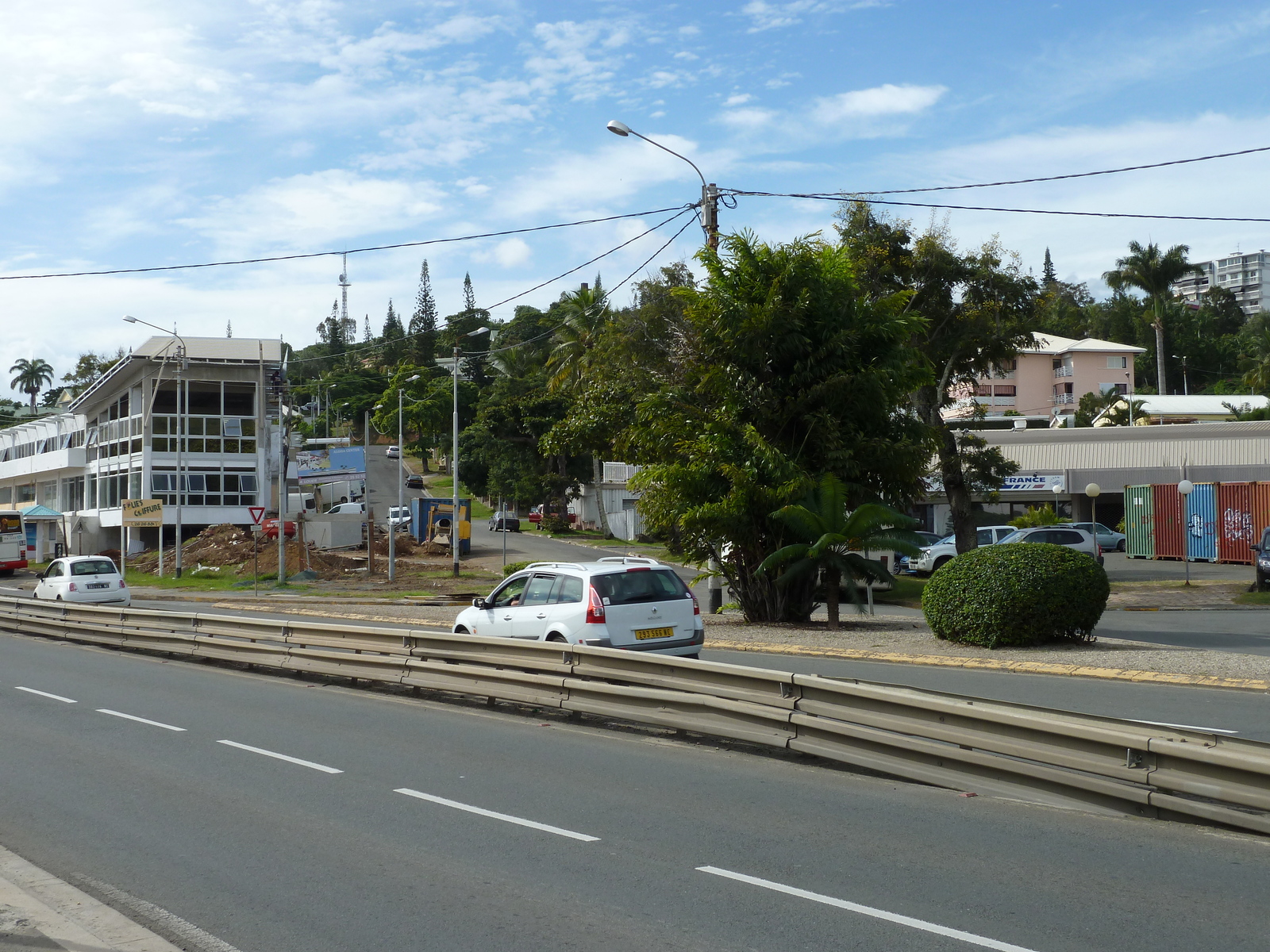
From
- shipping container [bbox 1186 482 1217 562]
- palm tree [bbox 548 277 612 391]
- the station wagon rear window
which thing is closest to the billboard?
palm tree [bbox 548 277 612 391]

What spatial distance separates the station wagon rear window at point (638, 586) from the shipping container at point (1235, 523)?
31695mm

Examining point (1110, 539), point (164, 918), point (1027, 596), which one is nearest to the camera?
point (164, 918)

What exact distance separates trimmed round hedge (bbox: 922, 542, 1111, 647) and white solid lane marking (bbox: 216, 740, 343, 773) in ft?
34.1

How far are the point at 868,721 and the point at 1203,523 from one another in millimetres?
37152

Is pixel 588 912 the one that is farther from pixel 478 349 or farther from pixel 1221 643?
pixel 478 349

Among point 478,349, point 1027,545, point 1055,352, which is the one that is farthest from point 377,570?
point 478,349

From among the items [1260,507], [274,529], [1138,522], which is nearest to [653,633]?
[1260,507]

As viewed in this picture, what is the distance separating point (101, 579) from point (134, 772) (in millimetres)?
24643

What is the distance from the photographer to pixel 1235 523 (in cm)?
3959

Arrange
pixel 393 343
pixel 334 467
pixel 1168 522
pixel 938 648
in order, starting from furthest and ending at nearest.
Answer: pixel 393 343 → pixel 334 467 → pixel 1168 522 → pixel 938 648

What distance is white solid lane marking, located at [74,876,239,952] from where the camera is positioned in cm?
559

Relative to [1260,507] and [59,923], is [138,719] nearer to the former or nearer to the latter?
[59,923]

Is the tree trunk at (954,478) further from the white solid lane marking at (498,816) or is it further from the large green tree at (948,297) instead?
the white solid lane marking at (498,816)

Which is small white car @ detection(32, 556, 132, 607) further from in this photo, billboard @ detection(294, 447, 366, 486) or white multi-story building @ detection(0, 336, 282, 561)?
billboard @ detection(294, 447, 366, 486)
